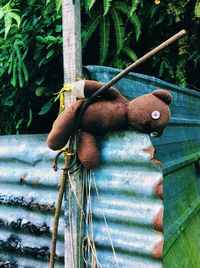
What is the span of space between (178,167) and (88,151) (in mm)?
889

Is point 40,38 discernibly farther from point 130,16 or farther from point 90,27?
point 130,16

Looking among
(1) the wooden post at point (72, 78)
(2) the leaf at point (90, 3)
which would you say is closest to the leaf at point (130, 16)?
(2) the leaf at point (90, 3)

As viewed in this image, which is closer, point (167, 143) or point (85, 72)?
point (85, 72)

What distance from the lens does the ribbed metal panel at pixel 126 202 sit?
1.45 m

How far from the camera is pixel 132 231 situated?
1503 mm

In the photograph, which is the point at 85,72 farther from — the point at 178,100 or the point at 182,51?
the point at 182,51

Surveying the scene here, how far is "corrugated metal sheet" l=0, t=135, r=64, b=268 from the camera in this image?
179 cm

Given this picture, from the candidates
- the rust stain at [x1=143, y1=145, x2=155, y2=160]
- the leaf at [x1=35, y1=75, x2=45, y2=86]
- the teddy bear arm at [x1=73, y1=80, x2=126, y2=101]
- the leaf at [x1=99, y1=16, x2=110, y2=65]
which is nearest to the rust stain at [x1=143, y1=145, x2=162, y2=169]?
the rust stain at [x1=143, y1=145, x2=155, y2=160]

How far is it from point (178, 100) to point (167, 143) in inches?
23.3

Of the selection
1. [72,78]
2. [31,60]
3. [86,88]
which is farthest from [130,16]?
[86,88]

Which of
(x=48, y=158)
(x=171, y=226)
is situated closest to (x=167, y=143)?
(x=171, y=226)

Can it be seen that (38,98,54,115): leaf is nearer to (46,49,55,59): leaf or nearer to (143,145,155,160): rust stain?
(46,49,55,59): leaf

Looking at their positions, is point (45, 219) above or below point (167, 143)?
below

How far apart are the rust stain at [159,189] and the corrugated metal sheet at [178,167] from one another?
170mm
